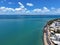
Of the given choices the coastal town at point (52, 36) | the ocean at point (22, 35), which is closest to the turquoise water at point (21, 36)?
the ocean at point (22, 35)

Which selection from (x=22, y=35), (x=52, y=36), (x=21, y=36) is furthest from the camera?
(x=22, y=35)

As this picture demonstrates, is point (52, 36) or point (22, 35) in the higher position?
point (52, 36)

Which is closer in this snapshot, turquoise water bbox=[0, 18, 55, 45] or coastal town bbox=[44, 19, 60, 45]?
coastal town bbox=[44, 19, 60, 45]

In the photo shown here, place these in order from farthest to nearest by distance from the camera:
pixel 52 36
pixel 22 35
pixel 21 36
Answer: pixel 22 35, pixel 21 36, pixel 52 36

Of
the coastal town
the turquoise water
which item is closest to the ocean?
the turquoise water

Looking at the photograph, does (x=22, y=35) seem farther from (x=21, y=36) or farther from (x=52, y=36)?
(x=52, y=36)

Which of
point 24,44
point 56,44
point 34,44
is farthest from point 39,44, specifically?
point 56,44

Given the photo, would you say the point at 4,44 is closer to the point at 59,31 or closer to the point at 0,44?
the point at 0,44

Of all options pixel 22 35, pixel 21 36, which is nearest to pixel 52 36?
pixel 21 36

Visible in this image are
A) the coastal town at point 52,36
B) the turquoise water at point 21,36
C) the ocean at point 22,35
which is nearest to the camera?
the coastal town at point 52,36

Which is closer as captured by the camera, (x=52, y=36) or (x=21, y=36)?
(x=52, y=36)

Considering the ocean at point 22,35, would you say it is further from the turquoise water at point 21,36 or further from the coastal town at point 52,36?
the coastal town at point 52,36

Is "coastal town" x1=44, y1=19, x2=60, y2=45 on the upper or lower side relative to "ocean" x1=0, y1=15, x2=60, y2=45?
upper

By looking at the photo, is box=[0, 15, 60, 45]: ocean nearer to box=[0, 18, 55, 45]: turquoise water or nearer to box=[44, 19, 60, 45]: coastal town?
box=[0, 18, 55, 45]: turquoise water
